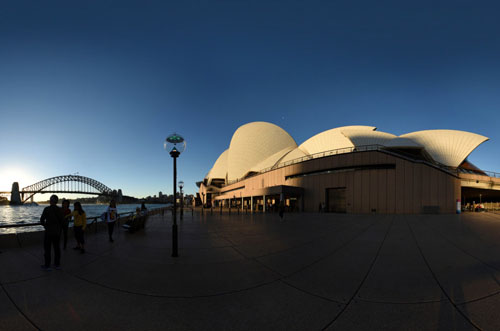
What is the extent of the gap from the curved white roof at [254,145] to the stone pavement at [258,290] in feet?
175

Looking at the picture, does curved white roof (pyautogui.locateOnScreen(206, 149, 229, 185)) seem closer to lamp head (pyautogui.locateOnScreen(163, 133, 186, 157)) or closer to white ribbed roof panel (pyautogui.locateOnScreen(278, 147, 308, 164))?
white ribbed roof panel (pyautogui.locateOnScreen(278, 147, 308, 164))

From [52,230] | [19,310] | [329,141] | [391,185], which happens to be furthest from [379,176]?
[19,310]

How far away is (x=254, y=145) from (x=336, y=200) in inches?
1362

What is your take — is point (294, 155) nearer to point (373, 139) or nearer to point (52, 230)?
point (373, 139)

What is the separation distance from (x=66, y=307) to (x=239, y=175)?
2333 inches

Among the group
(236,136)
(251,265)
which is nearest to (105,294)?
(251,265)

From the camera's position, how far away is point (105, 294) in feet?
12.5

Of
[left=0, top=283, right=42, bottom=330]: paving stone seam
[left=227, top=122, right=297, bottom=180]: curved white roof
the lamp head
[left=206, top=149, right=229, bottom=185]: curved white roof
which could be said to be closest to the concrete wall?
the lamp head

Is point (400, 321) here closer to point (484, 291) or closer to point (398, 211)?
point (484, 291)

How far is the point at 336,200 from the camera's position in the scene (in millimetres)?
29953

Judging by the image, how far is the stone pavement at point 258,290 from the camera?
2916mm

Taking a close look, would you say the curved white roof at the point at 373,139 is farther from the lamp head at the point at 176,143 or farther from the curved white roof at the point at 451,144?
the lamp head at the point at 176,143

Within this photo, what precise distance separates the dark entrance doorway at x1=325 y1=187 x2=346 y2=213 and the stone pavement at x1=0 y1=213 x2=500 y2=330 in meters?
23.2

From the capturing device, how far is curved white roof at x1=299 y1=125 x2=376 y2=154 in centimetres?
4333
